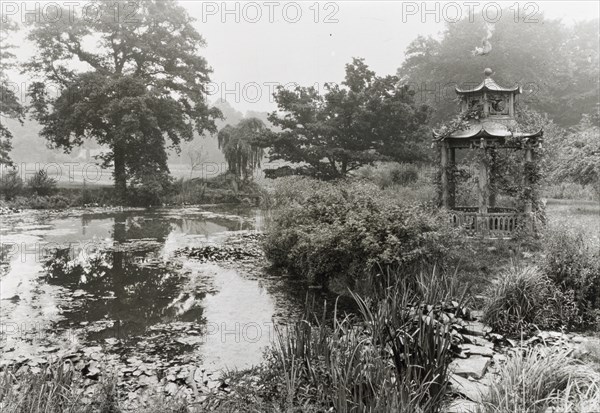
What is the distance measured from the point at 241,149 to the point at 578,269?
2316cm

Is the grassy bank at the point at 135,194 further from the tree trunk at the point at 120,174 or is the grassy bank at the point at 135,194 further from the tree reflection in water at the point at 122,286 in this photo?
the tree reflection in water at the point at 122,286

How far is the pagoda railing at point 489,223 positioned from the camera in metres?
10.7

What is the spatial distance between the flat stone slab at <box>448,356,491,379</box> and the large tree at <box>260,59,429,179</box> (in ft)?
53.1

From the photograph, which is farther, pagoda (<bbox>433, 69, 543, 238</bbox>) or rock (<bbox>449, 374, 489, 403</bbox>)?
pagoda (<bbox>433, 69, 543, 238</bbox>)

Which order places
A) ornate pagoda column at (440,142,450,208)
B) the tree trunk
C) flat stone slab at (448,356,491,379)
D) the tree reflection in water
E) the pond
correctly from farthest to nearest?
the tree trunk
ornate pagoda column at (440,142,450,208)
the tree reflection in water
the pond
flat stone slab at (448,356,491,379)

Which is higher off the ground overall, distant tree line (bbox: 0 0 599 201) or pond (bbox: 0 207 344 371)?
distant tree line (bbox: 0 0 599 201)

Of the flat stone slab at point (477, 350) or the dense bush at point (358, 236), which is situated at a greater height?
the dense bush at point (358, 236)

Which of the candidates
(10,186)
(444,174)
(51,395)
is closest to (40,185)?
(10,186)

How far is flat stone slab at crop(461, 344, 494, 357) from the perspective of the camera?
17.8 feet

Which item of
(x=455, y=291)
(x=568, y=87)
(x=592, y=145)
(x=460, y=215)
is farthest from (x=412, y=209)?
(x=568, y=87)

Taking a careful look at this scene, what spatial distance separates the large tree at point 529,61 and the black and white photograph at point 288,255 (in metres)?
3.92

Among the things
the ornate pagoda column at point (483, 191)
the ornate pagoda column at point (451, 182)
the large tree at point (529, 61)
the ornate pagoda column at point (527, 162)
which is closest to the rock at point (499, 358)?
the ornate pagoda column at point (483, 191)

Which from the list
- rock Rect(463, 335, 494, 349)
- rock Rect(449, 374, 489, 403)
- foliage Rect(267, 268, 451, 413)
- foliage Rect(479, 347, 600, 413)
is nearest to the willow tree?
rock Rect(463, 335, 494, 349)

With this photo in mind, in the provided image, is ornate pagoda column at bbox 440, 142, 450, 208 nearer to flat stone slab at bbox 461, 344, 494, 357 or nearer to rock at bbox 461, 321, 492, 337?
rock at bbox 461, 321, 492, 337
